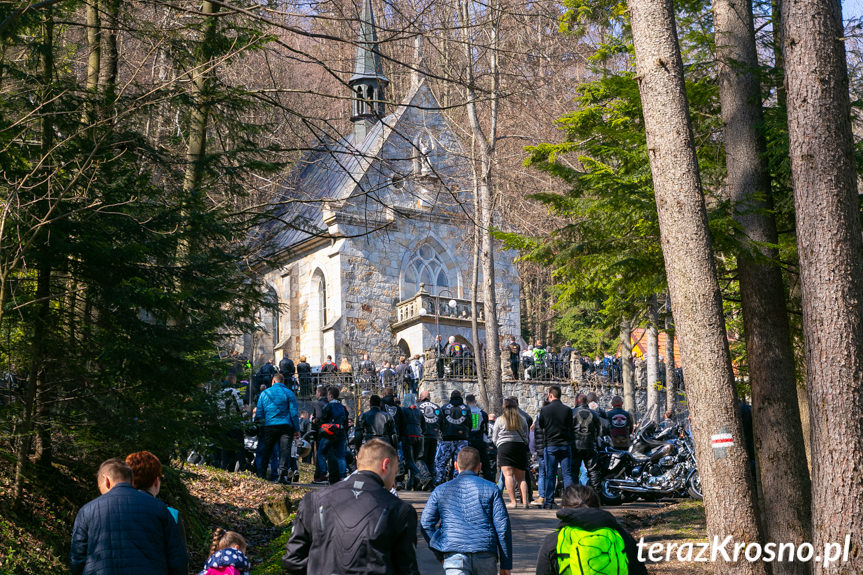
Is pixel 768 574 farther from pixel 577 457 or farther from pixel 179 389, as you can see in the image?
pixel 577 457

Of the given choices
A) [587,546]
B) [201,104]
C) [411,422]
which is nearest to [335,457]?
[411,422]

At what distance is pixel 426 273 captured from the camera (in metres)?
38.7

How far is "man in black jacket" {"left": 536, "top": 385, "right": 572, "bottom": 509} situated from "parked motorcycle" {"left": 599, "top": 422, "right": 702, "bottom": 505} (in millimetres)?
1250

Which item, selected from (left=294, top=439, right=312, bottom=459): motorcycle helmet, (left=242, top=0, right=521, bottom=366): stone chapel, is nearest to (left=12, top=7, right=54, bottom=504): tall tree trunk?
(left=294, top=439, right=312, bottom=459): motorcycle helmet

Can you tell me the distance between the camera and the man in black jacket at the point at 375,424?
47.0ft

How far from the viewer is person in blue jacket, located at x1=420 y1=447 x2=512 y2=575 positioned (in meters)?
6.55

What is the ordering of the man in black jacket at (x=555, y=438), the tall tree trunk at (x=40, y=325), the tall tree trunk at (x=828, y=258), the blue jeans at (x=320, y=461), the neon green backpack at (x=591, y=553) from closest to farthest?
the neon green backpack at (x=591, y=553)
the tall tree trunk at (x=828, y=258)
the tall tree trunk at (x=40, y=325)
the man in black jacket at (x=555, y=438)
the blue jeans at (x=320, y=461)

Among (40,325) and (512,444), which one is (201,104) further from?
(512,444)

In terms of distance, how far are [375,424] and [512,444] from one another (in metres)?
2.17

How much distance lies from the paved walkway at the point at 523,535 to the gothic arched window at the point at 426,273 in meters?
23.2

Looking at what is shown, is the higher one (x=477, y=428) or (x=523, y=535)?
(x=477, y=428)

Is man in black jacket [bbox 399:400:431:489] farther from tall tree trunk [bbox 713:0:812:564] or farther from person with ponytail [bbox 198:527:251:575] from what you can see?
person with ponytail [bbox 198:527:251:575]

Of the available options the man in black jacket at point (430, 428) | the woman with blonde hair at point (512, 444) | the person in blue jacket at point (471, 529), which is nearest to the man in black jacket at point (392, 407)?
the man in black jacket at point (430, 428)

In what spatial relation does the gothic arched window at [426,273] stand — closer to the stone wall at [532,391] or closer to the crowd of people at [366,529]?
the stone wall at [532,391]
